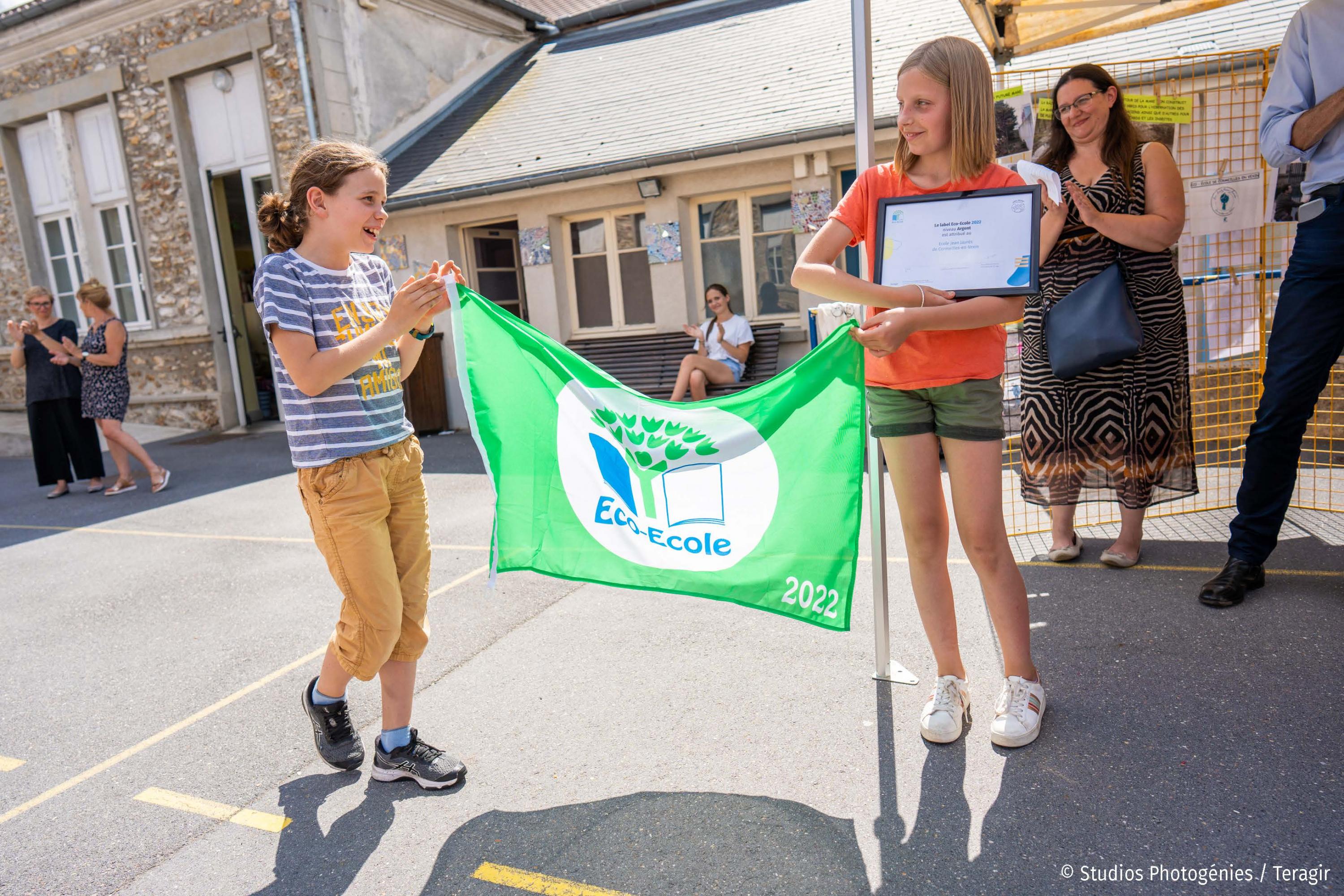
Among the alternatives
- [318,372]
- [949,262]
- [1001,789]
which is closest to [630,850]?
[1001,789]

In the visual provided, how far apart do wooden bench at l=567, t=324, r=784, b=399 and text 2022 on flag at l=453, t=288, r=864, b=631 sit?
5.81m

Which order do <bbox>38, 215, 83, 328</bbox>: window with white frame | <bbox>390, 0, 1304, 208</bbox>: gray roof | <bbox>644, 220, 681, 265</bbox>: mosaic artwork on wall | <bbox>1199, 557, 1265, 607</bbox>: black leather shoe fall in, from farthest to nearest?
<bbox>38, 215, 83, 328</bbox>: window with white frame → <bbox>644, 220, 681, 265</bbox>: mosaic artwork on wall → <bbox>390, 0, 1304, 208</bbox>: gray roof → <bbox>1199, 557, 1265, 607</bbox>: black leather shoe

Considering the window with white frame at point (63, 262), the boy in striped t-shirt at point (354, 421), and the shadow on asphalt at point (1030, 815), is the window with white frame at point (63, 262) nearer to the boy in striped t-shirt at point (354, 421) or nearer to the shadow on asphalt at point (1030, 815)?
the boy in striped t-shirt at point (354, 421)

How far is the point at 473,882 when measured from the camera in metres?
2.15

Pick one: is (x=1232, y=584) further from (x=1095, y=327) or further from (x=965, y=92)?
(x=965, y=92)

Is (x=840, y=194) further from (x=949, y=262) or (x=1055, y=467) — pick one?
(x=949, y=262)

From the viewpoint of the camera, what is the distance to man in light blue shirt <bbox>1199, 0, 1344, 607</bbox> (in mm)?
3064

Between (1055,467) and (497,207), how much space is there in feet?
28.0

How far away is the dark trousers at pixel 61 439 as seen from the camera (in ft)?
27.2

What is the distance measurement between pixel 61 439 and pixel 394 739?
7.75 meters

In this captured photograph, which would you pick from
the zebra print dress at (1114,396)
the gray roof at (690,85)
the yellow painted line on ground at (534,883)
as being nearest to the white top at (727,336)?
the gray roof at (690,85)

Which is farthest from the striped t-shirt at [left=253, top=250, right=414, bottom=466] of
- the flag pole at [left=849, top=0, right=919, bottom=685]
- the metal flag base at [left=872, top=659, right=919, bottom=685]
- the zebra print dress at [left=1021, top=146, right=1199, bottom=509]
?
the zebra print dress at [left=1021, top=146, right=1199, bottom=509]

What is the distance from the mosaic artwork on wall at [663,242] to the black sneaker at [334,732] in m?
7.92

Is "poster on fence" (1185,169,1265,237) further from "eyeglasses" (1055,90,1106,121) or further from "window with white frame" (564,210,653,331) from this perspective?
"window with white frame" (564,210,653,331)
